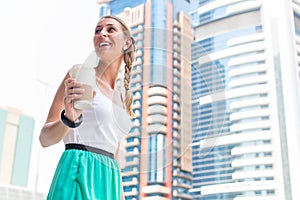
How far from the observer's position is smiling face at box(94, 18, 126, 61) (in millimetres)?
580

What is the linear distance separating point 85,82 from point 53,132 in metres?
0.11

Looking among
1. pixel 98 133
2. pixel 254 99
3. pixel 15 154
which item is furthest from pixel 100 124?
pixel 15 154

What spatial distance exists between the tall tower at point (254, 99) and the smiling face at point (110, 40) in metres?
1.18

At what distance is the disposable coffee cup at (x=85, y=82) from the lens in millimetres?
512

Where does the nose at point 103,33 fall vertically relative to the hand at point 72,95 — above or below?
above

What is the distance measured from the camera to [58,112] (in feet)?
2.04

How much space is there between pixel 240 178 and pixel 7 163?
1224 mm

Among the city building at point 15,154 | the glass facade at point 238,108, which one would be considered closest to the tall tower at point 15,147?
the city building at point 15,154

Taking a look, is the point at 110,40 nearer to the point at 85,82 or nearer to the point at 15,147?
the point at 85,82

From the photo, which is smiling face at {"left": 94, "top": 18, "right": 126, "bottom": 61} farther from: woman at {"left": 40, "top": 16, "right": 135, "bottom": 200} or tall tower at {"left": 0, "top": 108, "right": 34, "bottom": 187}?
tall tower at {"left": 0, "top": 108, "right": 34, "bottom": 187}

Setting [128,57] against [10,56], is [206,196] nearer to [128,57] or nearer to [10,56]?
[10,56]

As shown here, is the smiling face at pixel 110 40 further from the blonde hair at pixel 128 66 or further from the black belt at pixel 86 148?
the black belt at pixel 86 148

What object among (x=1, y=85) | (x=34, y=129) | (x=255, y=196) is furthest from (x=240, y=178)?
(x=1, y=85)

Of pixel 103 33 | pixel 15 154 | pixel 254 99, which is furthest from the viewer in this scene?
pixel 15 154
